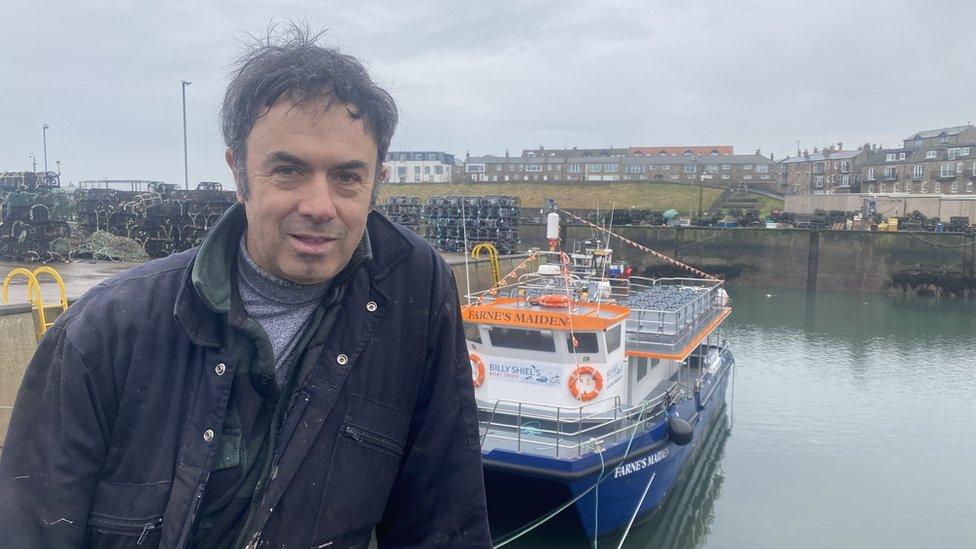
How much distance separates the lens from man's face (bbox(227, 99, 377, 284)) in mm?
1522

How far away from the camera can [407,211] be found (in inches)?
1121

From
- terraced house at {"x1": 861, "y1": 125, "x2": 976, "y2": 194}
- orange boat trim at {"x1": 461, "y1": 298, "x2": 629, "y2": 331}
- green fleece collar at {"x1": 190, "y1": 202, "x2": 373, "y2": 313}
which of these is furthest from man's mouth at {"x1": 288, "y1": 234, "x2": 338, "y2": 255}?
terraced house at {"x1": 861, "y1": 125, "x2": 976, "y2": 194}

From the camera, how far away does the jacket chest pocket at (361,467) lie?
1587 mm

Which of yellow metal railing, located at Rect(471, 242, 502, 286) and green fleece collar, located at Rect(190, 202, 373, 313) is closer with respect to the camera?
green fleece collar, located at Rect(190, 202, 373, 313)

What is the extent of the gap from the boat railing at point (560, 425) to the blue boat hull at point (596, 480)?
17cm

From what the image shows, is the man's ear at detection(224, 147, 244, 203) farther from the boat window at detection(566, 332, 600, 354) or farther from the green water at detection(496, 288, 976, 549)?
the green water at detection(496, 288, 976, 549)

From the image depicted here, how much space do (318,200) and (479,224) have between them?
2421cm

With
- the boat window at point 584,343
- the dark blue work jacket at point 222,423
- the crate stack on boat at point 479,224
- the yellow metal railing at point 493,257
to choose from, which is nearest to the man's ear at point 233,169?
the dark blue work jacket at point 222,423

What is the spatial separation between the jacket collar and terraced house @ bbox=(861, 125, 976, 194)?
70777mm

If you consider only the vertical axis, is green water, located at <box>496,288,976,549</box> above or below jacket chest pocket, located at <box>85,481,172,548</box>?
below

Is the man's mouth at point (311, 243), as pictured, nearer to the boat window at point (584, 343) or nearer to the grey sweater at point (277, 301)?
the grey sweater at point (277, 301)

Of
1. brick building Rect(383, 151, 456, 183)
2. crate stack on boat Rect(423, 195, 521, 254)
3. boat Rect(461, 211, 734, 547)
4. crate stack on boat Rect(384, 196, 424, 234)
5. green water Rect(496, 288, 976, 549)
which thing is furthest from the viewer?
brick building Rect(383, 151, 456, 183)

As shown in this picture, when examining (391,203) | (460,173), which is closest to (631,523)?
(391,203)

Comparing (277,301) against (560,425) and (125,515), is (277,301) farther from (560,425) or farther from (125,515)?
(560,425)
